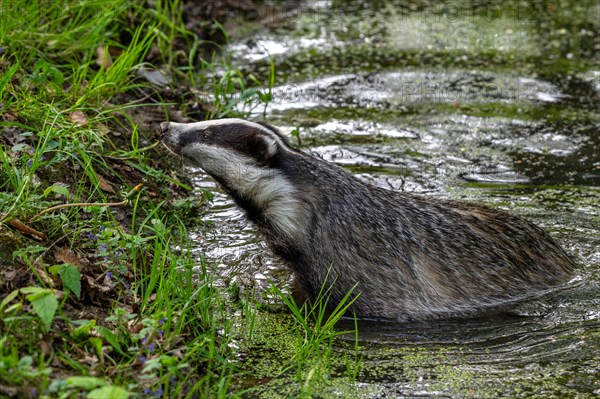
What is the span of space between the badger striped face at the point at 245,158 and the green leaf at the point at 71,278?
4.39ft

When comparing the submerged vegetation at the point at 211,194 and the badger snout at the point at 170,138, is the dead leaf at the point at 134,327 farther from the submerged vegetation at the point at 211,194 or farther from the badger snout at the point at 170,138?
the badger snout at the point at 170,138

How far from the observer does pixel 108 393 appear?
124 inches

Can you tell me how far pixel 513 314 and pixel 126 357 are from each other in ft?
7.52

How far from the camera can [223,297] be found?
4.87m

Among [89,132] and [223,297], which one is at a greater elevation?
[89,132]

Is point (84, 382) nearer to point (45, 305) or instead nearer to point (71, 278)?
point (45, 305)

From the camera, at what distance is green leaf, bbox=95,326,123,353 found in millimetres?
3707

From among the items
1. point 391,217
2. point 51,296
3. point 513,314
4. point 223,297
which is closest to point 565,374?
point 513,314

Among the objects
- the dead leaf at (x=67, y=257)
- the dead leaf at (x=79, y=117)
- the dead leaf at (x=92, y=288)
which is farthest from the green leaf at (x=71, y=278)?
the dead leaf at (x=79, y=117)

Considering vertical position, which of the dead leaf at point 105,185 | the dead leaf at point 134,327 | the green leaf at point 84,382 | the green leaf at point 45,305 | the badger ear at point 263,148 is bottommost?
the dead leaf at point 134,327

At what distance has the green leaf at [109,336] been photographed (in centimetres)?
371

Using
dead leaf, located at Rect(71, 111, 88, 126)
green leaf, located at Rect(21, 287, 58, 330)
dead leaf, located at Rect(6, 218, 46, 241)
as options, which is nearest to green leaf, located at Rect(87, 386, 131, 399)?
green leaf, located at Rect(21, 287, 58, 330)

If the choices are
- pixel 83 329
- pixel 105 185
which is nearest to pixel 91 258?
pixel 83 329

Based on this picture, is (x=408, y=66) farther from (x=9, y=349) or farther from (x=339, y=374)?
(x=9, y=349)
